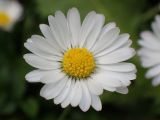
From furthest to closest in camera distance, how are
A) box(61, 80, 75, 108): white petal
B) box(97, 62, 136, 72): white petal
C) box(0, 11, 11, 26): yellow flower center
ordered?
box(0, 11, 11, 26): yellow flower center → box(97, 62, 136, 72): white petal → box(61, 80, 75, 108): white petal

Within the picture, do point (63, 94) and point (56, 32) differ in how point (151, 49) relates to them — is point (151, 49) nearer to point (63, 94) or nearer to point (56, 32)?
point (56, 32)

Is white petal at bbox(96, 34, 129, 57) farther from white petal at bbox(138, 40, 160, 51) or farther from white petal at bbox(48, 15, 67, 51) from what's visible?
white petal at bbox(138, 40, 160, 51)

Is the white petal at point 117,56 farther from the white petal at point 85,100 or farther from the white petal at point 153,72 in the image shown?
the white petal at point 153,72

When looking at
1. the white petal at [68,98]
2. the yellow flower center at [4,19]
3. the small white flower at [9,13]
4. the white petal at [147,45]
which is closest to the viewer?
the white petal at [68,98]

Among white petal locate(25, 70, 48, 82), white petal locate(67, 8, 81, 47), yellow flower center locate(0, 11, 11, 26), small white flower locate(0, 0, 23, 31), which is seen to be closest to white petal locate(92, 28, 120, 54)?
white petal locate(67, 8, 81, 47)

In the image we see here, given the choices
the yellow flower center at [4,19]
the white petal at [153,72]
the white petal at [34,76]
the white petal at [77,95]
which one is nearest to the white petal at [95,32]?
the white petal at [77,95]
